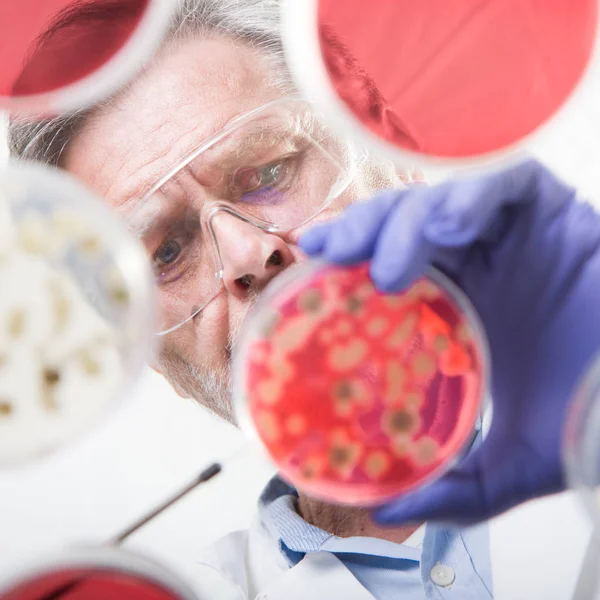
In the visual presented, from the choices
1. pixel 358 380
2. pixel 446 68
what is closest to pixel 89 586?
pixel 358 380

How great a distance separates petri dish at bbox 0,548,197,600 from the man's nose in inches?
22.1

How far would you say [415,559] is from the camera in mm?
1524

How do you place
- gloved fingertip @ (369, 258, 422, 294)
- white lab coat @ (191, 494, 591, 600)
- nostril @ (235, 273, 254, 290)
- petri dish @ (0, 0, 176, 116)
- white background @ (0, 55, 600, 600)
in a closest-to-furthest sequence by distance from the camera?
gloved fingertip @ (369, 258, 422, 294) < petri dish @ (0, 0, 176, 116) < nostril @ (235, 273, 254, 290) < white lab coat @ (191, 494, 591, 600) < white background @ (0, 55, 600, 600)

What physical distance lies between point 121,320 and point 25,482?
0.91 m

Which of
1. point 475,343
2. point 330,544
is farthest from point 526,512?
point 475,343

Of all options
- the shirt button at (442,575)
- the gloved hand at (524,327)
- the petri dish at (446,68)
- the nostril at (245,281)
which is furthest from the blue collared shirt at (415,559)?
the petri dish at (446,68)

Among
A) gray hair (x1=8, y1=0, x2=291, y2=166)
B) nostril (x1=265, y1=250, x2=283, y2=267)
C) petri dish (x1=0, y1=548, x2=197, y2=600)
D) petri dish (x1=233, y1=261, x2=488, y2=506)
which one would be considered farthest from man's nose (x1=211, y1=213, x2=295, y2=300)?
petri dish (x1=0, y1=548, x2=197, y2=600)

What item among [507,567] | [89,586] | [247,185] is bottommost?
[507,567]

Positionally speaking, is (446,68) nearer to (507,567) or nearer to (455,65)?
(455,65)

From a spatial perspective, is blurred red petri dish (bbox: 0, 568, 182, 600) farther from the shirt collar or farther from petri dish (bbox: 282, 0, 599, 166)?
petri dish (bbox: 282, 0, 599, 166)

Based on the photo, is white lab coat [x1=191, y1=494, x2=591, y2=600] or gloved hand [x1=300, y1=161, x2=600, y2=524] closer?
gloved hand [x1=300, y1=161, x2=600, y2=524]

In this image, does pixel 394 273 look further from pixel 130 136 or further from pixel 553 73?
pixel 130 136

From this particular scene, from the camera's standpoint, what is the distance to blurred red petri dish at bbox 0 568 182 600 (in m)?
1.20

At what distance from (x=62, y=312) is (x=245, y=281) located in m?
0.40
